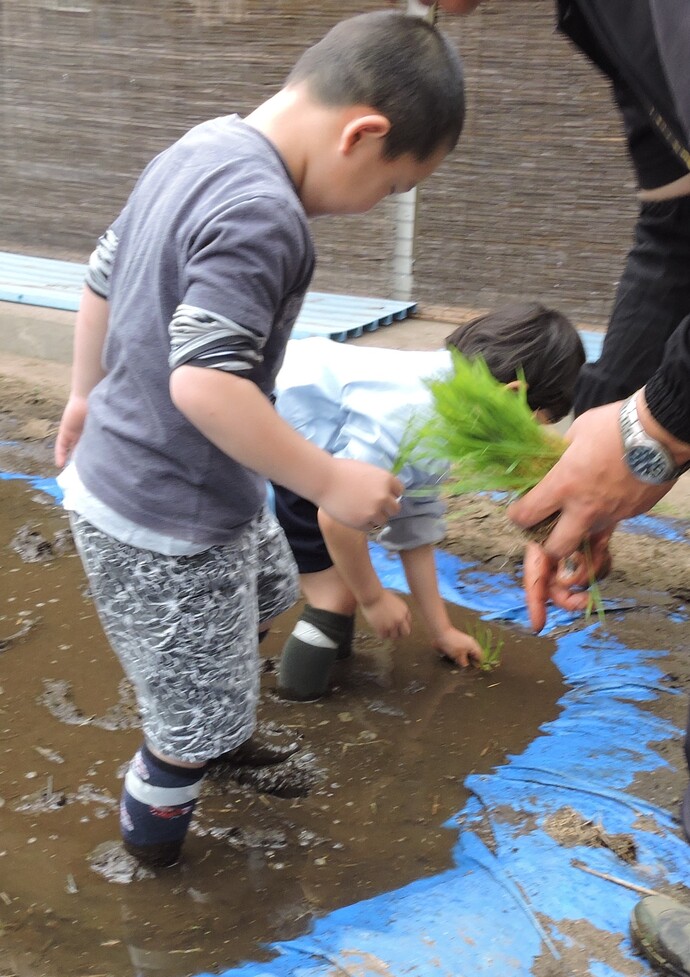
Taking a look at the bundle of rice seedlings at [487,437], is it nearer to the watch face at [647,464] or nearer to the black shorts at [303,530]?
the watch face at [647,464]

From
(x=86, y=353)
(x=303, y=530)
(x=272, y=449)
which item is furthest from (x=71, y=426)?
(x=303, y=530)

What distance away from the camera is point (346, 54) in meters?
1.72

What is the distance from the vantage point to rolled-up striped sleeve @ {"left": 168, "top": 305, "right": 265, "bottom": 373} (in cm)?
155

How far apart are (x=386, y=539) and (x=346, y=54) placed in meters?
1.31

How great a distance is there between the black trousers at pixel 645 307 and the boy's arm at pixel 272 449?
2.58ft

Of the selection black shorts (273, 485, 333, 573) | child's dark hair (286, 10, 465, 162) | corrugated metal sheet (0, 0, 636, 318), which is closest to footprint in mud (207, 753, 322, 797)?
black shorts (273, 485, 333, 573)

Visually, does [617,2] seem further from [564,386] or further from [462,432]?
[564,386]

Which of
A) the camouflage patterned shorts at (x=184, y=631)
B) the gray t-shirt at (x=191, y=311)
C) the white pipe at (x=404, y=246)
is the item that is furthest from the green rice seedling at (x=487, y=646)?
the white pipe at (x=404, y=246)

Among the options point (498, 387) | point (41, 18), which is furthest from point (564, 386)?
point (41, 18)

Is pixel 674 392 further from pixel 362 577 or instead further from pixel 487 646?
pixel 487 646

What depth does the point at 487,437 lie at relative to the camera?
80.0 inches

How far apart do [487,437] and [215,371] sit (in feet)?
2.20

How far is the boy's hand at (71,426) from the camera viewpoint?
2104mm

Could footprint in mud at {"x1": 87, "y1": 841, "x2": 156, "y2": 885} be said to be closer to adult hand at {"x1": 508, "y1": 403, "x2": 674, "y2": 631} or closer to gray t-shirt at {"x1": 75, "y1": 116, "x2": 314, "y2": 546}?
gray t-shirt at {"x1": 75, "y1": 116, "x2": 314, "y2": 546}
